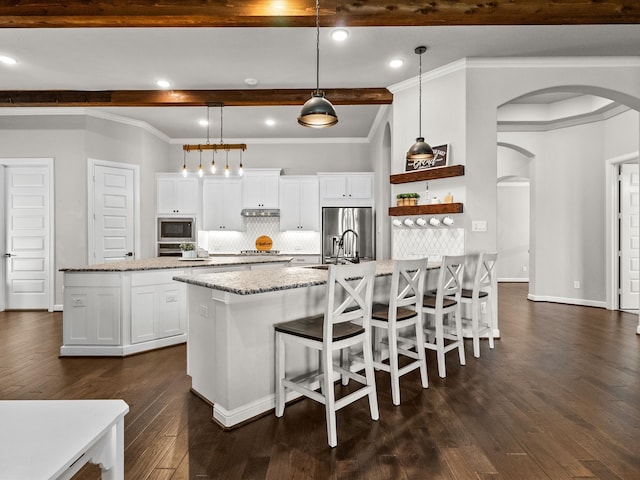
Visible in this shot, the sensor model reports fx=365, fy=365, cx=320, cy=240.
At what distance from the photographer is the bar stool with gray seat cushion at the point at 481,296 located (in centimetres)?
357

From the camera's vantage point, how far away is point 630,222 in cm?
561

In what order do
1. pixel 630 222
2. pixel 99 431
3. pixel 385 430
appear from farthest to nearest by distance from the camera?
pixel 630 222, pixel 385 430, pixel 99 431

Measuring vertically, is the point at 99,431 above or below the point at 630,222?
below

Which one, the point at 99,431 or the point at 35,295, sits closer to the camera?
the point at 99,431

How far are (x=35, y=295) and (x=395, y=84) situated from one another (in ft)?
20.5

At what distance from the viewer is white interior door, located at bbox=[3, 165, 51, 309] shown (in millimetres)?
5672

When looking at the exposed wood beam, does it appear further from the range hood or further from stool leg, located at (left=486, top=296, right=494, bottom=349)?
the range hood

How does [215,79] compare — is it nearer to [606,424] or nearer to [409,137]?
[409,137]

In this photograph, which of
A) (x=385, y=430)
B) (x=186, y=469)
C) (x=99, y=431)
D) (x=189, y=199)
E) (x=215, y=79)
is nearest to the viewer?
(x=99, y=431)

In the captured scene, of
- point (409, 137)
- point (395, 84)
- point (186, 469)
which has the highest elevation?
point (395, 84)

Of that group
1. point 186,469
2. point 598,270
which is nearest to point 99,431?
point 186,469

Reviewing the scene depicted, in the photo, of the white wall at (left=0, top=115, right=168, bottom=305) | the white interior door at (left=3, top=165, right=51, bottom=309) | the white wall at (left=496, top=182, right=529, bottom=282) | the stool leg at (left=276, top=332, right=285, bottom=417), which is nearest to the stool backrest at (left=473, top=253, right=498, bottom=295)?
the stool leg at (left=276, top=332, right=285, bottom=417)

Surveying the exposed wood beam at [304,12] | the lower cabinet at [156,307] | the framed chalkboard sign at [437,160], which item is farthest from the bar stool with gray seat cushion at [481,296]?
the lower cabinet at [156,307]

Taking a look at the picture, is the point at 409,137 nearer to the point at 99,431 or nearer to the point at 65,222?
the point at 99,431
